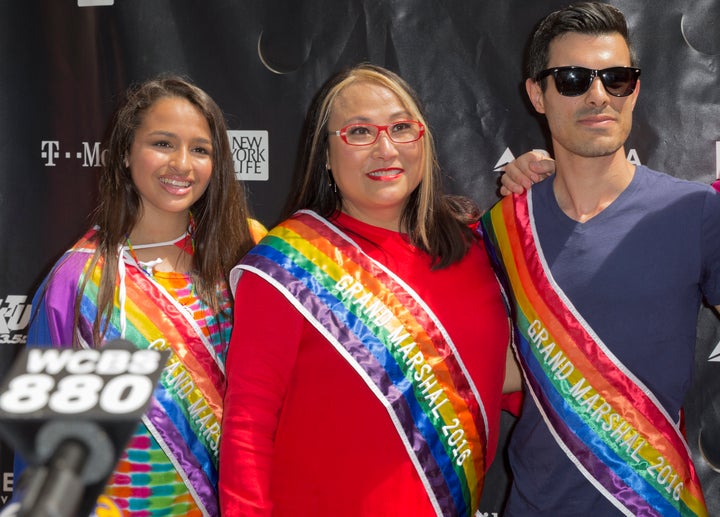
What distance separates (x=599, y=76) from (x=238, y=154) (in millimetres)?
1080

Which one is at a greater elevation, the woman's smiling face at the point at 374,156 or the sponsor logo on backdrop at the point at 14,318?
the woman's smiling face at the point at 374,156

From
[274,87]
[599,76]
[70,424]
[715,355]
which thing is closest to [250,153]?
[274,87]

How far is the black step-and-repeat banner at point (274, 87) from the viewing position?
2.22m

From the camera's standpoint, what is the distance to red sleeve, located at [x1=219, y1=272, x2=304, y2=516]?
1.57m

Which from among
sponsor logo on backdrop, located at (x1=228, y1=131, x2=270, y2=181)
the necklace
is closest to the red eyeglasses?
the necklace

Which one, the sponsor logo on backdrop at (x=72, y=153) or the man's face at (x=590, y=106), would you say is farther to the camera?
the sponsor logo on backdrop at (x=72, y=153)

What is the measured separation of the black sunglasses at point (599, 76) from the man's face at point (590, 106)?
0.01 meters

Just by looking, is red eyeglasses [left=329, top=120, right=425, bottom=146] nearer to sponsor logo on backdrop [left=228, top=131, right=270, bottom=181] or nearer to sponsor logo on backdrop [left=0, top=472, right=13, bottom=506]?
sponsor logo on backdrop [left=228, top=131, right=270, bottom=181]

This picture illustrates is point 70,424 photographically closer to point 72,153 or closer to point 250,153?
point 250,153

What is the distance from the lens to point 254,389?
162 centimetres

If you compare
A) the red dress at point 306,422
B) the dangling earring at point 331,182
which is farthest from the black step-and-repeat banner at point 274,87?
the red dress at point 306,422

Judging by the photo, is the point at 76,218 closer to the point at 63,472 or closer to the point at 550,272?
the point at 550,272

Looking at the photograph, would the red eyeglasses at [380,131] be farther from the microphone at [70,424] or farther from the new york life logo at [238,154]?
the microphone at [70,424]

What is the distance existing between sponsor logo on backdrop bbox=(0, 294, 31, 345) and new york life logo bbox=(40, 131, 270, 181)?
423 millimetres
